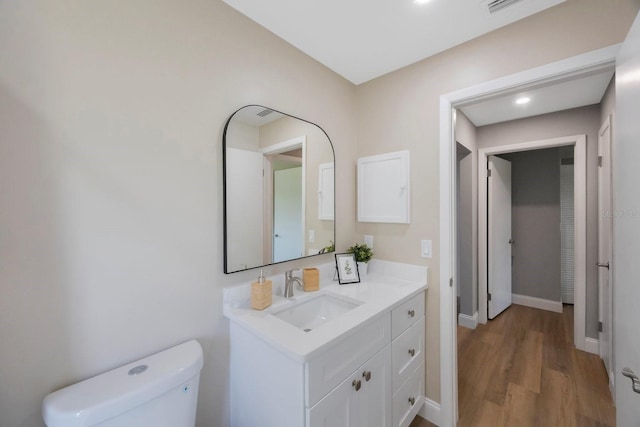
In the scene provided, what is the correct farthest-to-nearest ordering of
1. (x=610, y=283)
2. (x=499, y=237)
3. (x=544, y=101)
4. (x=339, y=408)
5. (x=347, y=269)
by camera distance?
(x=499, y=237), (x=544, y=101), (x=610, y=283), (x=347, y=269), (x=339, y=408)

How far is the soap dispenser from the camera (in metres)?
1.32

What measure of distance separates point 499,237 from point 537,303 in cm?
120

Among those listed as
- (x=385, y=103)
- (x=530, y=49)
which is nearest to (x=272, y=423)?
(x=385, y=103)

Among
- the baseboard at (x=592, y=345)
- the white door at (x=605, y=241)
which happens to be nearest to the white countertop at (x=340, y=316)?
the white door at (x=605, y=241)

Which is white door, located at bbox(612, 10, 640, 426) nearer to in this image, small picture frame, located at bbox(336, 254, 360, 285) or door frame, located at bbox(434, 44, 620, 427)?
door frame, located at bbox(434, 44, 620, 427)

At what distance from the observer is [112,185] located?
3.26ft

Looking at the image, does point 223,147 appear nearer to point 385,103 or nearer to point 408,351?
point 385,103

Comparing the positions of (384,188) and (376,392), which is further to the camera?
(384,188)

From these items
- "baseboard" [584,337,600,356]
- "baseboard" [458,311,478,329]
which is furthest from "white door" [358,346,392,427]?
"baseboard" [584,337,600,356]

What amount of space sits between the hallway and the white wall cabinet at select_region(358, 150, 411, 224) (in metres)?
1.46

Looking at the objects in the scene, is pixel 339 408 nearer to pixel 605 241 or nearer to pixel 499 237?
pixel 605 241

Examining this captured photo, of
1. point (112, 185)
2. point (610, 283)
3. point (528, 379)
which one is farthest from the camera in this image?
point (528, 379)

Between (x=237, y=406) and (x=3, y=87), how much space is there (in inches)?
59.4

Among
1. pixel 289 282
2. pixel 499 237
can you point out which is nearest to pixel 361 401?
pixel 289 282
